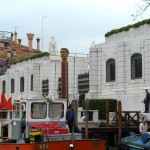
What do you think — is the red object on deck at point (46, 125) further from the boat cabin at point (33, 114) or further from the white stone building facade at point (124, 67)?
the white stone building facade at point (124, 67)

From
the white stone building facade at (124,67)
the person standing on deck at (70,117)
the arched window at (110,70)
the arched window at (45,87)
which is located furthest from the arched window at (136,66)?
the person standing on deck at (70,117)

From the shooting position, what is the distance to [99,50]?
37156 mm

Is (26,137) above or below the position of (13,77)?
below

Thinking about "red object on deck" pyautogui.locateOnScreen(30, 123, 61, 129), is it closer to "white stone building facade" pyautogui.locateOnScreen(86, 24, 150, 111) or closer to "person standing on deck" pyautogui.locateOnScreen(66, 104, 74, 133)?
"person standing on deck" pyautogui.locateOnScreen(66, 104, 74, 133)

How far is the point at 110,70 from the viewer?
1414 inches

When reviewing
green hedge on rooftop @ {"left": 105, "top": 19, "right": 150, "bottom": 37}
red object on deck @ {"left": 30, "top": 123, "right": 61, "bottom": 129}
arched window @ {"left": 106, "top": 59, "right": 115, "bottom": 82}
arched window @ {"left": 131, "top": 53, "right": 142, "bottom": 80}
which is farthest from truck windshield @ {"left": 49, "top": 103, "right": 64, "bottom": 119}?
arched window @ {"left": 106, "top": 59, "right": 115, "bottom": 82}

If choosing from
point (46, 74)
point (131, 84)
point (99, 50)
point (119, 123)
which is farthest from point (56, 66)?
point (119, 123)

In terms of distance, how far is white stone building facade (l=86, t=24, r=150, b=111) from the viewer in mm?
32188

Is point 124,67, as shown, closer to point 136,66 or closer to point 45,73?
point 136,66

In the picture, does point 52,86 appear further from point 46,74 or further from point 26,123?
point 26,123

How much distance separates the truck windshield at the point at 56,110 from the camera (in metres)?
17.7

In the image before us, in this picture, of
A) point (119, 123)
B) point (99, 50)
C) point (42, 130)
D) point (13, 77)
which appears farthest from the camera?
point (13, 77)

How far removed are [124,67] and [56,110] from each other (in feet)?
55.2

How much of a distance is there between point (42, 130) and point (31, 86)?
3040 centimetres
